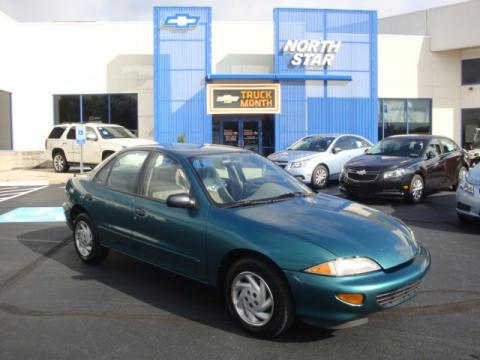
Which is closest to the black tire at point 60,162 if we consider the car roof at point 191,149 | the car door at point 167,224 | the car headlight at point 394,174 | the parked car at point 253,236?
the car headlight at point 394,174

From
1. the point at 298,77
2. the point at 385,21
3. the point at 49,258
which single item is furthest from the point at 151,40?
the point at 49,258

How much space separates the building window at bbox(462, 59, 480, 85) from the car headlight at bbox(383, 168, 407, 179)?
17763 mm

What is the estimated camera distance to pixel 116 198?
5480 millimetres

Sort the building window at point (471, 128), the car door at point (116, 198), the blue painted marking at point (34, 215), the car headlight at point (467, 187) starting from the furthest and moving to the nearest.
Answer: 1. the building window at point (471, 128)
2. the blue painted marking at point (34, 215)
3. the car headlight at point (467, 187)
4. the car door at point (116, 198)

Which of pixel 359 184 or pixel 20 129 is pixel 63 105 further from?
pixel 359 184

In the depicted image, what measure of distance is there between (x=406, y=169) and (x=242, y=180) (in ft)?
21.9

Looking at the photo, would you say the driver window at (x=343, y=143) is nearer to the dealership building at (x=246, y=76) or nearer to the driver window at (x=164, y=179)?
the dealership building at (x=246, y=76)

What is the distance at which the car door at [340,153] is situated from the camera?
14086mm

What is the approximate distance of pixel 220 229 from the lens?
4242 millimetres

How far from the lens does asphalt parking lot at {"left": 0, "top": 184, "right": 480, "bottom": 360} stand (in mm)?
3795

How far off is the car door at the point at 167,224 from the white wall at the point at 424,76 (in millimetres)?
22092

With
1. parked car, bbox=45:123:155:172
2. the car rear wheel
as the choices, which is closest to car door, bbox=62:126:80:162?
parked car, bbox=45:123:155:172

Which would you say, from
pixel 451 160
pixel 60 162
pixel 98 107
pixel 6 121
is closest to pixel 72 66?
pixel 98 107

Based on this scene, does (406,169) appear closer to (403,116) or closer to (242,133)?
(242,133)
